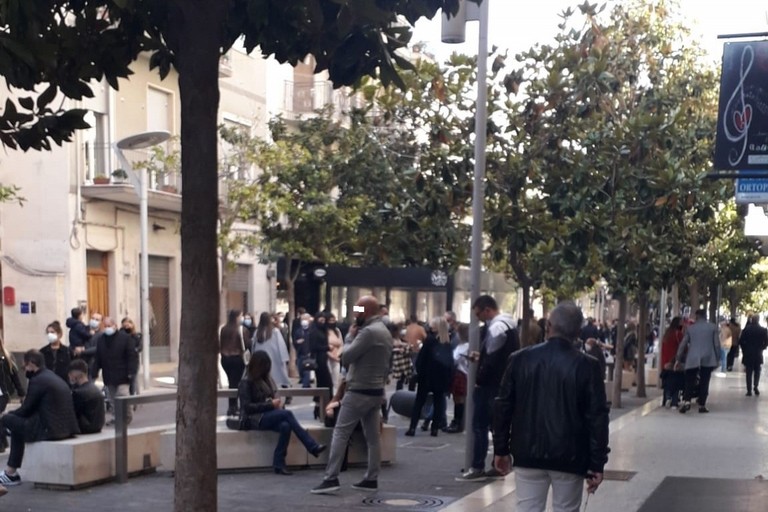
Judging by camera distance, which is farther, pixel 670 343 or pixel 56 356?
pixel 670 343

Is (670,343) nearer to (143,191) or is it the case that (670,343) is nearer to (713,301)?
(143,191)

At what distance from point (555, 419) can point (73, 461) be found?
5.80 meters

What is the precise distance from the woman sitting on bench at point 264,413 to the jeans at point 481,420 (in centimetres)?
166

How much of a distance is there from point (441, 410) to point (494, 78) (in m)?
4.64

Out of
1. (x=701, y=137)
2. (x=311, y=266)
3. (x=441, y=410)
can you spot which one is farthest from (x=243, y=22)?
(x=311, y=266)

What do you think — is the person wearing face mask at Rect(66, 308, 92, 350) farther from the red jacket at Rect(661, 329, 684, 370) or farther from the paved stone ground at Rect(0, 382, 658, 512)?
the red jacket at Rect(661, 329, 684, 370)

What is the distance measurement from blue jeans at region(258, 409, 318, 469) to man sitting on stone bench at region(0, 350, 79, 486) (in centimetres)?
197

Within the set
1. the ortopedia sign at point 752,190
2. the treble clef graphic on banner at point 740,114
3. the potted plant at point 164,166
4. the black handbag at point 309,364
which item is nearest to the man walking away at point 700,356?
the black handbag at point 309,364

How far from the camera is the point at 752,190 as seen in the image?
12578mm

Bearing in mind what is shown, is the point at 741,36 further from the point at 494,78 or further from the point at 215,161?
the point at 215,161

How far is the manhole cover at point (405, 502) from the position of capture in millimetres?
10547

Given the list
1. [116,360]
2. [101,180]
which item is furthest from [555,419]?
[101,180]

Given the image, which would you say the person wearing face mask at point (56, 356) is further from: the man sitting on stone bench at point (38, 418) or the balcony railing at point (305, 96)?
the balcony railing at point (305, 96)

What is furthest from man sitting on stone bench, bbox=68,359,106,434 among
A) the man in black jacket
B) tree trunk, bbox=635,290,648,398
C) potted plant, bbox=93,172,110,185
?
potted plant, bbox=93,172,110,185
